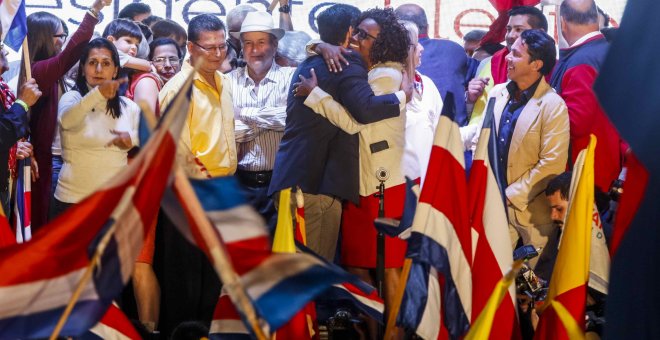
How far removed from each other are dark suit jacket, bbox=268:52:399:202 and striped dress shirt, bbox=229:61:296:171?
0.95 ft

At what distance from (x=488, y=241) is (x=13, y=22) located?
11.1 feet

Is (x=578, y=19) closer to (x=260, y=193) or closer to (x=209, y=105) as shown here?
(x=260, y=193)

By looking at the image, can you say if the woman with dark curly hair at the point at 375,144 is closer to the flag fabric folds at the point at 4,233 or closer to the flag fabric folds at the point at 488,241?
the flag fabric folds at the point at 488,241

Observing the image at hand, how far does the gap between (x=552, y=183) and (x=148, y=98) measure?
2392mm

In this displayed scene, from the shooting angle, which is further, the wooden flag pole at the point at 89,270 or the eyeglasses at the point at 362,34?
the eyeglasses at the point at 362,34

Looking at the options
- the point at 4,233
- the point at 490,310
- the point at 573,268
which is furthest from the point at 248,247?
the point at 573,268

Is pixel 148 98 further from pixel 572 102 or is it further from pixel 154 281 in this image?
pixel 572 102

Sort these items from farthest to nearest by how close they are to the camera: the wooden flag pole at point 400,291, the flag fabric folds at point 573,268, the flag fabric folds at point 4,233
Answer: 1. the wooden flag pole at point 400,291
2. the flag fabric folds at point 573,268
3. the flag fabric folds at point 4,233

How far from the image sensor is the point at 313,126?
747 cm

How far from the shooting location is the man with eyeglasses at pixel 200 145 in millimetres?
7379

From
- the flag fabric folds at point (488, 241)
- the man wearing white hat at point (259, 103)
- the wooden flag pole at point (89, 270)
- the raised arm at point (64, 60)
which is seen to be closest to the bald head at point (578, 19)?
the man wearing white hat at point (259, 103)

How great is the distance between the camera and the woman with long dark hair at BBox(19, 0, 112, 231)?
7.54 m

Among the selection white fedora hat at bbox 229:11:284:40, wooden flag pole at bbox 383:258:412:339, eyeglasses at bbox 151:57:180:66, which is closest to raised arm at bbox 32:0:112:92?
eyeglasses at bbox 151:57:180:66

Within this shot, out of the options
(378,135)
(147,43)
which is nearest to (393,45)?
(378,135)
